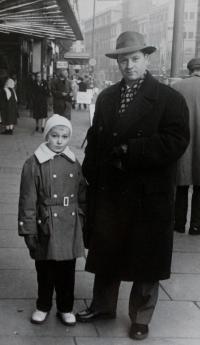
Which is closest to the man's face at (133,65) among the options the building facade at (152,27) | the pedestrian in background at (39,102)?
the pedestrian in background at (39,102)

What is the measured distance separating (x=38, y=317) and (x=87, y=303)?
1.71 ft

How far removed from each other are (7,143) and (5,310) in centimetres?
1062

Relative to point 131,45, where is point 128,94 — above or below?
below

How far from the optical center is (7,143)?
48.5 ft

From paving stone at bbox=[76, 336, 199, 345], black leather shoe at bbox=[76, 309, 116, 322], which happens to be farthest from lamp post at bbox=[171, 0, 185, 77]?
paving stone at bbox=[76, 336, 199, 345]

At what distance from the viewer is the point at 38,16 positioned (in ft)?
60.4

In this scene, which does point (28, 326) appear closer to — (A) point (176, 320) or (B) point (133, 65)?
(A) point (176, 320)

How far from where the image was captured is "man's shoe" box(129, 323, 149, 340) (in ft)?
13.2

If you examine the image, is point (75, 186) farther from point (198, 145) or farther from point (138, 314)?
point (198, 145)

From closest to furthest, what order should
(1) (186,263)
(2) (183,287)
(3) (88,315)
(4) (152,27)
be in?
1. (3) (88,315)
2. (2) (183,287)
3. (1) (186,263)
4. (4) (152,27)

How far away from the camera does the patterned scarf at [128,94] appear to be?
3.97 metres

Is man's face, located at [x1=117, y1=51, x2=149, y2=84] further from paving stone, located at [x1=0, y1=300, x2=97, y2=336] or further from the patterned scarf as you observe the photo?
paving stone, located at [x1=0, y1=300, x2=97, y2=336]

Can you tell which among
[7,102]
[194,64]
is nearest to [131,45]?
[194,64]

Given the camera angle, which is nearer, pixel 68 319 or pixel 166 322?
pixel 68 319
